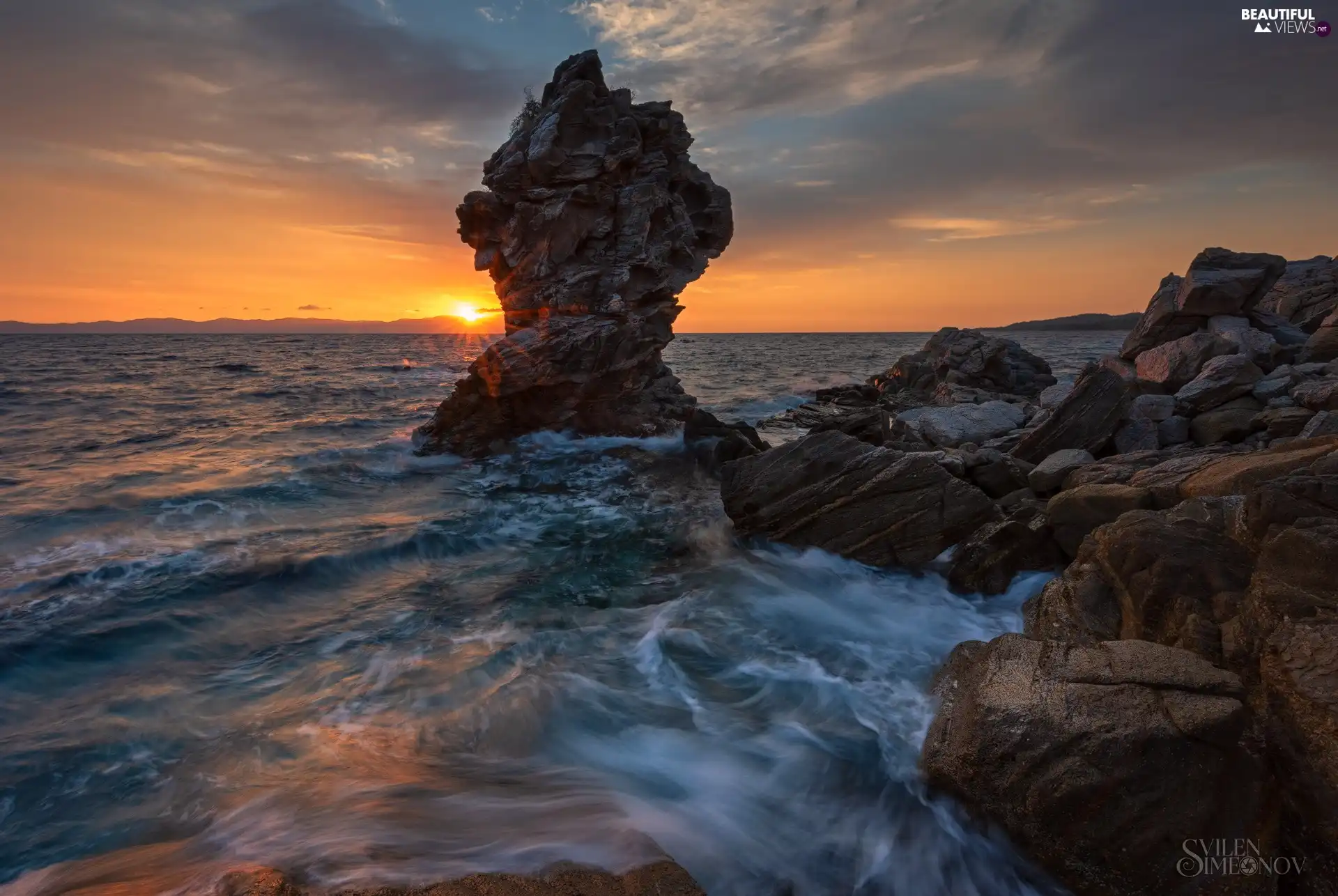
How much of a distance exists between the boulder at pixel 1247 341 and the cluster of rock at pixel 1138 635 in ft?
11.7

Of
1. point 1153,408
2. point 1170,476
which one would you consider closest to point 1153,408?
point 1153,408

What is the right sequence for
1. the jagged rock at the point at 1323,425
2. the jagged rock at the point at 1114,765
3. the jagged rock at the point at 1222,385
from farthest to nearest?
the jagged rock at the point at 1222,385
the jagged rock at the point at 1323,425
the jagged rock at the point at 1114,765

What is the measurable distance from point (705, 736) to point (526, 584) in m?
6.11

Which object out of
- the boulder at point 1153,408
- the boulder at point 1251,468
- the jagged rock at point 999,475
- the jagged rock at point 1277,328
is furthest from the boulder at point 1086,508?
the jagged rock at point 1277,328

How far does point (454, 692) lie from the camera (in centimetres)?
873

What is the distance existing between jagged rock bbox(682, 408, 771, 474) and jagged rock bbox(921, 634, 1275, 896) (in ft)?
49.2

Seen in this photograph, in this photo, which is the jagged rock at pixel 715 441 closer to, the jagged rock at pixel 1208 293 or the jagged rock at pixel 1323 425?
the jagged rock at pixel 1323 425

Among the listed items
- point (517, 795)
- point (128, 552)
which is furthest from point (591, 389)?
point (517, 795)

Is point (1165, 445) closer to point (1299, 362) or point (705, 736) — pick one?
point (1299, 362)

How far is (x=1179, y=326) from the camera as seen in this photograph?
769 inches

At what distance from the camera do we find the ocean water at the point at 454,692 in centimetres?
584

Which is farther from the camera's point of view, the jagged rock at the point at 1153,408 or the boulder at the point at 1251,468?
the jagged rock at the point at 1153,408

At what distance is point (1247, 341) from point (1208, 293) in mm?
2867

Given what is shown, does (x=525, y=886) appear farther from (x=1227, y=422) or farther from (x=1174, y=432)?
(x=1227, y=422)
